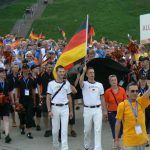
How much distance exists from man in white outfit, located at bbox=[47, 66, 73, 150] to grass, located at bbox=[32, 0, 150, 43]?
32163mm

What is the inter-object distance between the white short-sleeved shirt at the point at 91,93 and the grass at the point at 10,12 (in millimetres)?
36327

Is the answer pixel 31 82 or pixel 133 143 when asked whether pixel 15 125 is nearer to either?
pixel 31 82

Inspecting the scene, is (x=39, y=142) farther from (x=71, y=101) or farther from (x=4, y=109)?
(x=71, y=101)

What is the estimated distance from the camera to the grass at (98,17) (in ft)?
147

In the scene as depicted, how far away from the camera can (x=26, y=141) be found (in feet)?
38.1

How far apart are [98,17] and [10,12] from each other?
445 inches

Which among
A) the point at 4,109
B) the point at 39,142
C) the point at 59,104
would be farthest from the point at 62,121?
the point at 4,109

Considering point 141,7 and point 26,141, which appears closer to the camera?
point 26,141

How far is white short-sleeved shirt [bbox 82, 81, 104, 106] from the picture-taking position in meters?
10.0

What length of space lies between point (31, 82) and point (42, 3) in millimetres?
47214

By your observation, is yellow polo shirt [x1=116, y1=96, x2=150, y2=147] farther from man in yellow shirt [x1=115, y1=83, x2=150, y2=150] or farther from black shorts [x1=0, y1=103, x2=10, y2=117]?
black shorts [x1=0, y1=103, x2=10, y2=117]

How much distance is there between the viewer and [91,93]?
10078 millimetres

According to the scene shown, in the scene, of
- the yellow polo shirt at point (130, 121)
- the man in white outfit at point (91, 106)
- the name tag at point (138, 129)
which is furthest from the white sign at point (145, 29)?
the name tag at point (138, 129)

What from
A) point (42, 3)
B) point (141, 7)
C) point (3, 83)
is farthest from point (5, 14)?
point (3, 83)
